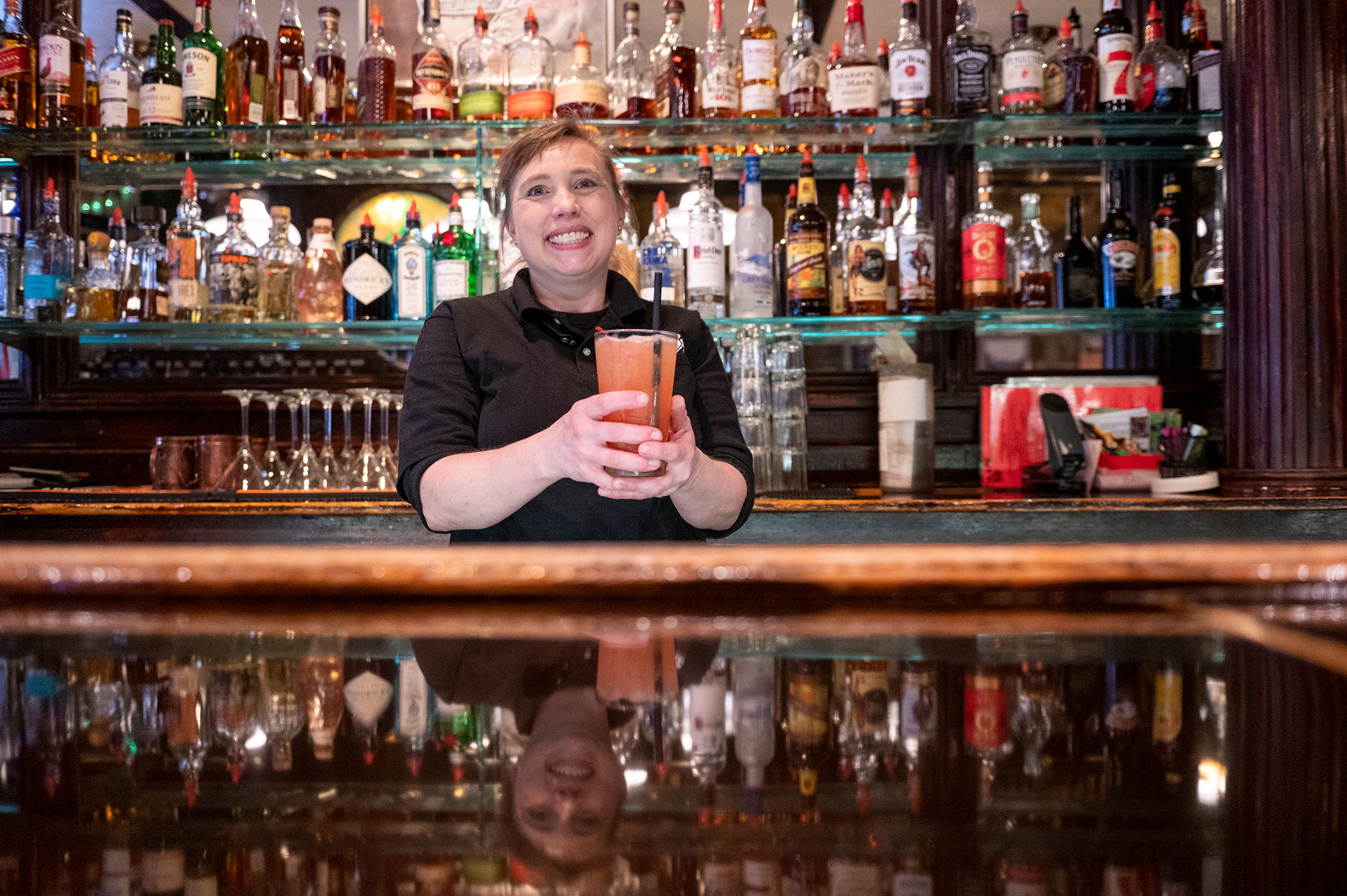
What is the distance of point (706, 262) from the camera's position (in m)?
2.44

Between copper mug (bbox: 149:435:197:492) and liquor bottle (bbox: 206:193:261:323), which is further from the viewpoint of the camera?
liquor bottle (bbox: 206:193:261:323)

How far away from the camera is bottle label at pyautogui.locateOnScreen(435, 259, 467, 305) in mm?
2451

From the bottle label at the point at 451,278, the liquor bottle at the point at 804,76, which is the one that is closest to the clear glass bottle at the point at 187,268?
the bottle label at the point at 451,278

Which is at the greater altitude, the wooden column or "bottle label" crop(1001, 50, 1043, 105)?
"bottle label" crop(1001, 50, 1043, 105)

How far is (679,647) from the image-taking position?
0.59 m

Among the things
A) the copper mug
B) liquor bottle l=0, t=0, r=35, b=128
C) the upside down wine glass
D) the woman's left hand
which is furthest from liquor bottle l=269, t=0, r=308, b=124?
the woman's left hand

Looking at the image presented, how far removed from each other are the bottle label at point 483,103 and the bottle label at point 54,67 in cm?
102

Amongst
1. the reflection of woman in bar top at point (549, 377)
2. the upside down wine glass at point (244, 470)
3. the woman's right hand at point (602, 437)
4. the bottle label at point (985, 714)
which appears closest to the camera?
the bottle label at point (985, 714)

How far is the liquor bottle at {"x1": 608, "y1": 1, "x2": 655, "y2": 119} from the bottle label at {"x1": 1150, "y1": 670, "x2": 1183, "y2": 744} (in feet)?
7.31

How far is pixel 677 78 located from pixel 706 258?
47 centimetres

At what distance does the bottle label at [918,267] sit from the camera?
8.04ft

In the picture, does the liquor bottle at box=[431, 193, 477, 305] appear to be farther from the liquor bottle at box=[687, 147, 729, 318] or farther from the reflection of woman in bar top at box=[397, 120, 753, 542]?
the reflection of woman in bar top at box=[397, 120, 753, 542]

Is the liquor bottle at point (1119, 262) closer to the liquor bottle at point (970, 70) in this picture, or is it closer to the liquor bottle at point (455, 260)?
the liquor bottle at point (970, 70)

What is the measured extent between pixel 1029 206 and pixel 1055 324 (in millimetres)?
325
